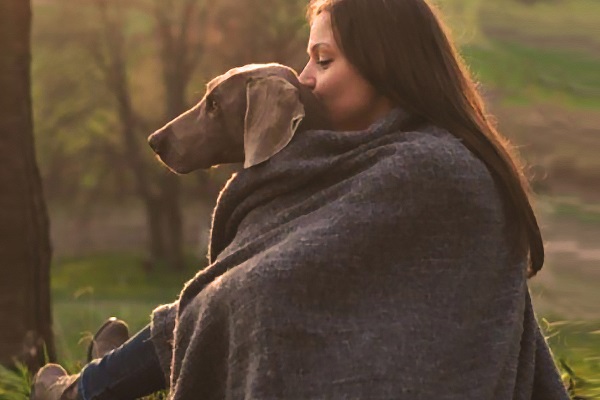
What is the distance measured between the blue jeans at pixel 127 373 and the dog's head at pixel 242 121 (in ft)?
1.73

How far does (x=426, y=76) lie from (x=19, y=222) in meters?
2.51

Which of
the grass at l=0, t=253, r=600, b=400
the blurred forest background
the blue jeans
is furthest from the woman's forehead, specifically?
the blurred forest background

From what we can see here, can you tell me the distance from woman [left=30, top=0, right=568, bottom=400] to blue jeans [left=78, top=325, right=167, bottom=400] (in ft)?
0.72

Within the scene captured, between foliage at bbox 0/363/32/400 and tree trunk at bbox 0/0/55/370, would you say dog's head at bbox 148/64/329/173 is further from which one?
tree trunk at bbox 0/0/55/370

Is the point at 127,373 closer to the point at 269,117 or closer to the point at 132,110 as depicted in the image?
the point at 269,117

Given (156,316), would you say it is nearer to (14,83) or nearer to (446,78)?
(446,78)

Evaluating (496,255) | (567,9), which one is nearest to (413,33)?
(496,255)

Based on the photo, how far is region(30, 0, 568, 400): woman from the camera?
2502 mm

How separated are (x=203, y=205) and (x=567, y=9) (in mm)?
8905

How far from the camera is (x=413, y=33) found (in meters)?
2.82

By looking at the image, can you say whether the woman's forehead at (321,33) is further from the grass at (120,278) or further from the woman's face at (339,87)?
the grass at (120,278)

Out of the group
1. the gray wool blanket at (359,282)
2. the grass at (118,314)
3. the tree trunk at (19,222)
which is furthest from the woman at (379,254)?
the tree trunk at (19,222)

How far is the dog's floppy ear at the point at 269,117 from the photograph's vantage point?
2.69 metres

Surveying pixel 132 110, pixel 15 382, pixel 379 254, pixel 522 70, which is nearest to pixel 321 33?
pixel 379 254
